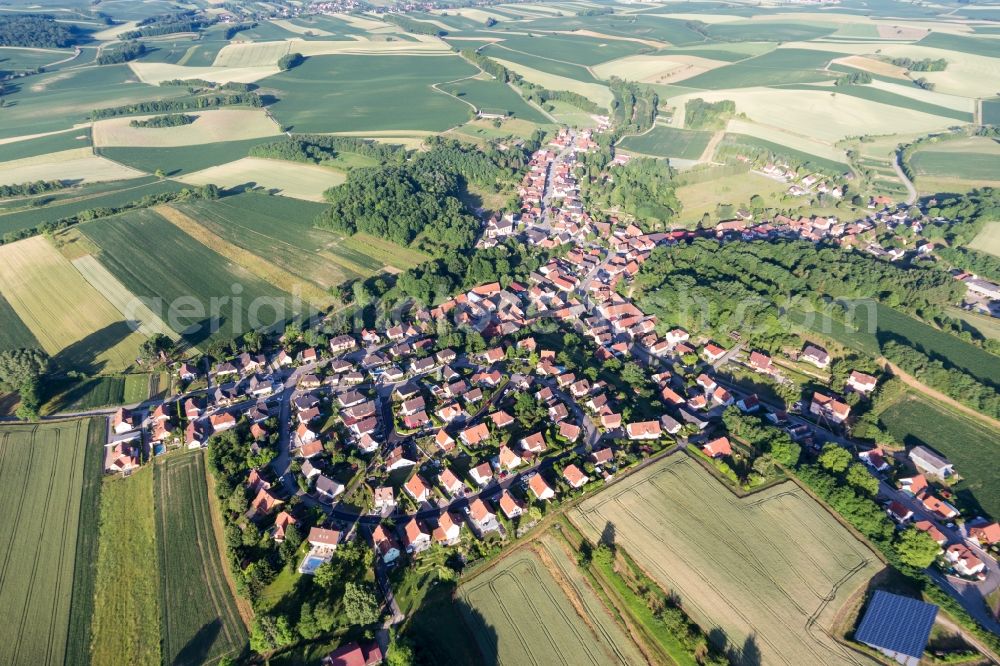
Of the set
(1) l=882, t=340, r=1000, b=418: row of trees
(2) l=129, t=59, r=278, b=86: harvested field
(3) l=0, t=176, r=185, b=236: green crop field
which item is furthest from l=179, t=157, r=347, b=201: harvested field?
(1) l=882, t=340, r=1000, b=418: row of trees

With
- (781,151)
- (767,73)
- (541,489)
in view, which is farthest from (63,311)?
(767,73)

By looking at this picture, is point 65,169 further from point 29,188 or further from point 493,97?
point 493,97

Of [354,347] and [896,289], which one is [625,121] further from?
[354,347]

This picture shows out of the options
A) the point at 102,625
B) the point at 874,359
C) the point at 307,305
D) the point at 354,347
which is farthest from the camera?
the point at 307,305

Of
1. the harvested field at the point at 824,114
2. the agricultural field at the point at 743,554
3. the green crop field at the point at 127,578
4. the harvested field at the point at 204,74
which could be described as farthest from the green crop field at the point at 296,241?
the harvested field at the point at 824,114

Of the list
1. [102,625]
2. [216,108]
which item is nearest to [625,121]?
[216,108]
